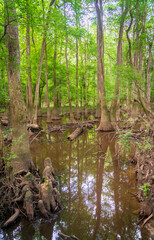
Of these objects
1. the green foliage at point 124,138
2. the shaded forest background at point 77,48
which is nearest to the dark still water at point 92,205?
the green foliage at point 124,138

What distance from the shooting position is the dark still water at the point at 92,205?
307 centimetres

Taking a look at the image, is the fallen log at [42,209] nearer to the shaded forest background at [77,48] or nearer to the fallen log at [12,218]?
the fallen log at [12,218]

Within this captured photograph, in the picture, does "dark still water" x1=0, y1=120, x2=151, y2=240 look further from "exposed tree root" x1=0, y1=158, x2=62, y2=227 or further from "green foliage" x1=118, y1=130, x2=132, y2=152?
"green foliage" x1=118, y1=130, x2=132, y2=152

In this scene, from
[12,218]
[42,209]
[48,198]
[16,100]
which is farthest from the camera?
[16,100]

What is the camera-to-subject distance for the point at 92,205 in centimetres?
393

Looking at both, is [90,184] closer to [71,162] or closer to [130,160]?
[71,162]

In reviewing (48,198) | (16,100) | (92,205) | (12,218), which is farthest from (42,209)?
(16,100)

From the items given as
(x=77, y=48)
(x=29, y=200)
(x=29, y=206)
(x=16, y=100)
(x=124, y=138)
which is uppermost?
(x=77, y=48)

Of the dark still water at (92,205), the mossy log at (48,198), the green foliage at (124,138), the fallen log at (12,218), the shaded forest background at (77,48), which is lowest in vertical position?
the dark still water at (92,205)

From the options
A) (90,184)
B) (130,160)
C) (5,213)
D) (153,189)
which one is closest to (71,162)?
(90,184)

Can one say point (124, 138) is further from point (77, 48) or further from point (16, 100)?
point (77, 48)

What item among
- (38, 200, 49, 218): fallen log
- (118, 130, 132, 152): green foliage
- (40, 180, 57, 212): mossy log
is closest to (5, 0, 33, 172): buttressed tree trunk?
(40, 180, 57, 212): mossy log

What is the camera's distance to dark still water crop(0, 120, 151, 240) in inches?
121

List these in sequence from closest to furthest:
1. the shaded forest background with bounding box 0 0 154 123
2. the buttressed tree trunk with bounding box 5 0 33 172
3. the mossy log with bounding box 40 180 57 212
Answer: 1. the mossy log with bounding box 40 180 57 212
2. the buttressed tree trunk with bounding box 5 0 33 172
3. the shaded forest background with bounding box 0 0 154 123
